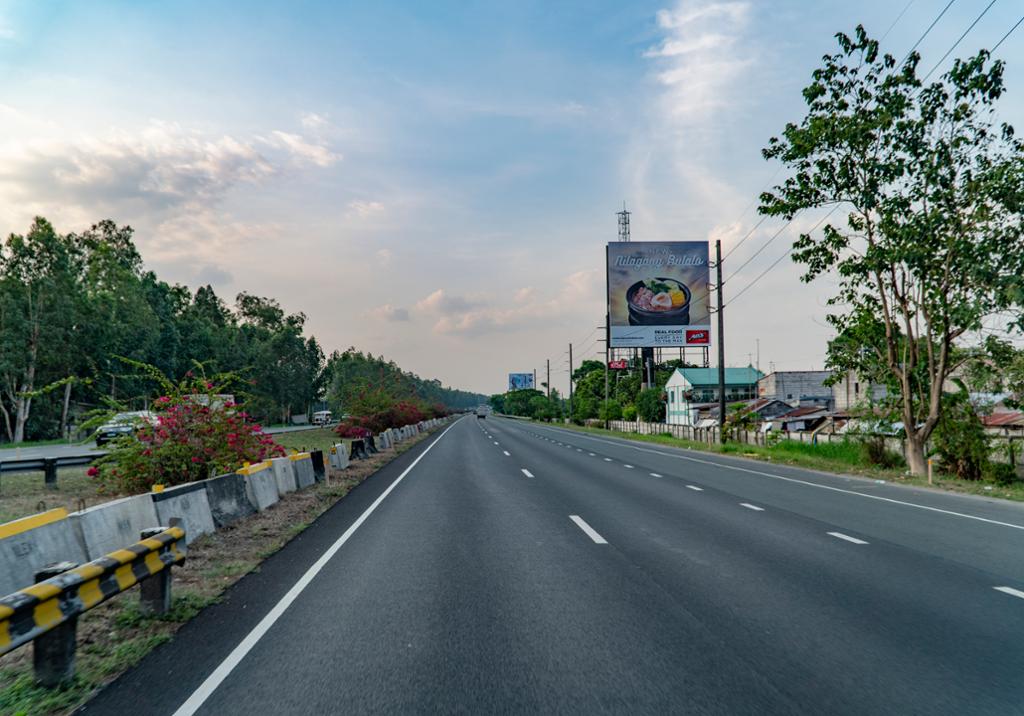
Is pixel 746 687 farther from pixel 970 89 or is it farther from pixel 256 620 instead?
pixel 970 89

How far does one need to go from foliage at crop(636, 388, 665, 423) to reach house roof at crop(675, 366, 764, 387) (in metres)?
4.54

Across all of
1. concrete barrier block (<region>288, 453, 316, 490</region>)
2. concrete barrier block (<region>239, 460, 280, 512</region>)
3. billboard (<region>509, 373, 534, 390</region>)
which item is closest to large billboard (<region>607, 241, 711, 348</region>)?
concrete barrier block (<region>288, 453, 316, 490</region>)

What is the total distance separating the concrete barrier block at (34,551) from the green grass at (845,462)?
1642 centimetres

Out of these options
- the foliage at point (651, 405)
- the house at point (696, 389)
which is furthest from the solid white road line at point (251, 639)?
the foliage at point (651, 405)

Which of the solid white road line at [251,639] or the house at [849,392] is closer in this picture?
the solid white road line at [251,639]

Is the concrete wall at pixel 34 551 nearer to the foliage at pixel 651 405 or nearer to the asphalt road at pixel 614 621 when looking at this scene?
the asphalt road at pixel 614 621

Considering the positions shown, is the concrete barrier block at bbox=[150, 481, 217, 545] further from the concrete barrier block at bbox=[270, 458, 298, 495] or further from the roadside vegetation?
the concrete barrier block at bbox=[270, 458, 298, 495]

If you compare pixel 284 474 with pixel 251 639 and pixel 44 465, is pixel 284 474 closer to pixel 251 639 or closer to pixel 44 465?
pixel 44 465

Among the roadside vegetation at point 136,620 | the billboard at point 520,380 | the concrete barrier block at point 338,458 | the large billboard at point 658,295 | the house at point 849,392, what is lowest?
the roadside vegetation at point 136,620

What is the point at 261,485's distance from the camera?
11750mm

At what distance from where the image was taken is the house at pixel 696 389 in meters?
75.8

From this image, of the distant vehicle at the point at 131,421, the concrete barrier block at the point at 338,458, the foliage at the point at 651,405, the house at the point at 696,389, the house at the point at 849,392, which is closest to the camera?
the distant vehicle at the point at 131,421

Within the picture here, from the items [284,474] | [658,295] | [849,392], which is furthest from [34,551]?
[658,295]

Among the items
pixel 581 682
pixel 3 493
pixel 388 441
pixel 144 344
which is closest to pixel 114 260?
pixel 144 344
